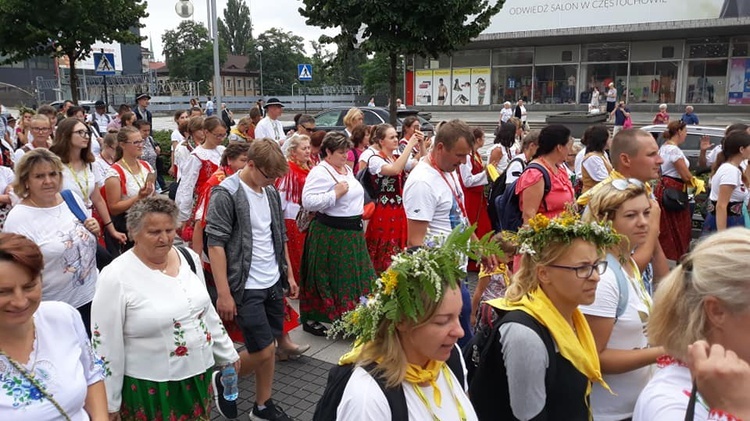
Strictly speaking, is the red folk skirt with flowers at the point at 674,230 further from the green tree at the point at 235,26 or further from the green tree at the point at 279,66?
the green tree at the point at 235,26

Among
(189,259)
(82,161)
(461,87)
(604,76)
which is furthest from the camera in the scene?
(461,87)

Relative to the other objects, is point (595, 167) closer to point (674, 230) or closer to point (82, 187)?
point (674, 230)

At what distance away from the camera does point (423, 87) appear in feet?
125

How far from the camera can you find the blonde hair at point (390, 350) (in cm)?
207

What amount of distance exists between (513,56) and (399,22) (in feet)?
77.8

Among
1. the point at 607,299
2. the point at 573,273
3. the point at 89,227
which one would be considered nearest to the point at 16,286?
the point at 89,227

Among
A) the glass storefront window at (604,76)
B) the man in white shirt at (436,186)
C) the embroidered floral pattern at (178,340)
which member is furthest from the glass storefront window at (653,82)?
the embroidered floral pattern at (178,340)

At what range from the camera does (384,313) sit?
2098 millimetres

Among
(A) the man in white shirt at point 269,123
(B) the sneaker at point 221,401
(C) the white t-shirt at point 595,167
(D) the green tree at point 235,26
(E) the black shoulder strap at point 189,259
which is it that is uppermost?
(D) the green tree at point 235,26

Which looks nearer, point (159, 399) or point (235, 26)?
point (159, 399)

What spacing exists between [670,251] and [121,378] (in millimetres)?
6287

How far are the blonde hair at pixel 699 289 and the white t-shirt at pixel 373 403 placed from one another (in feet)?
2.52

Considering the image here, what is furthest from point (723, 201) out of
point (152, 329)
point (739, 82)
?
point (739, 82)

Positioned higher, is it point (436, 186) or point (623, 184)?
point (623, 184)
